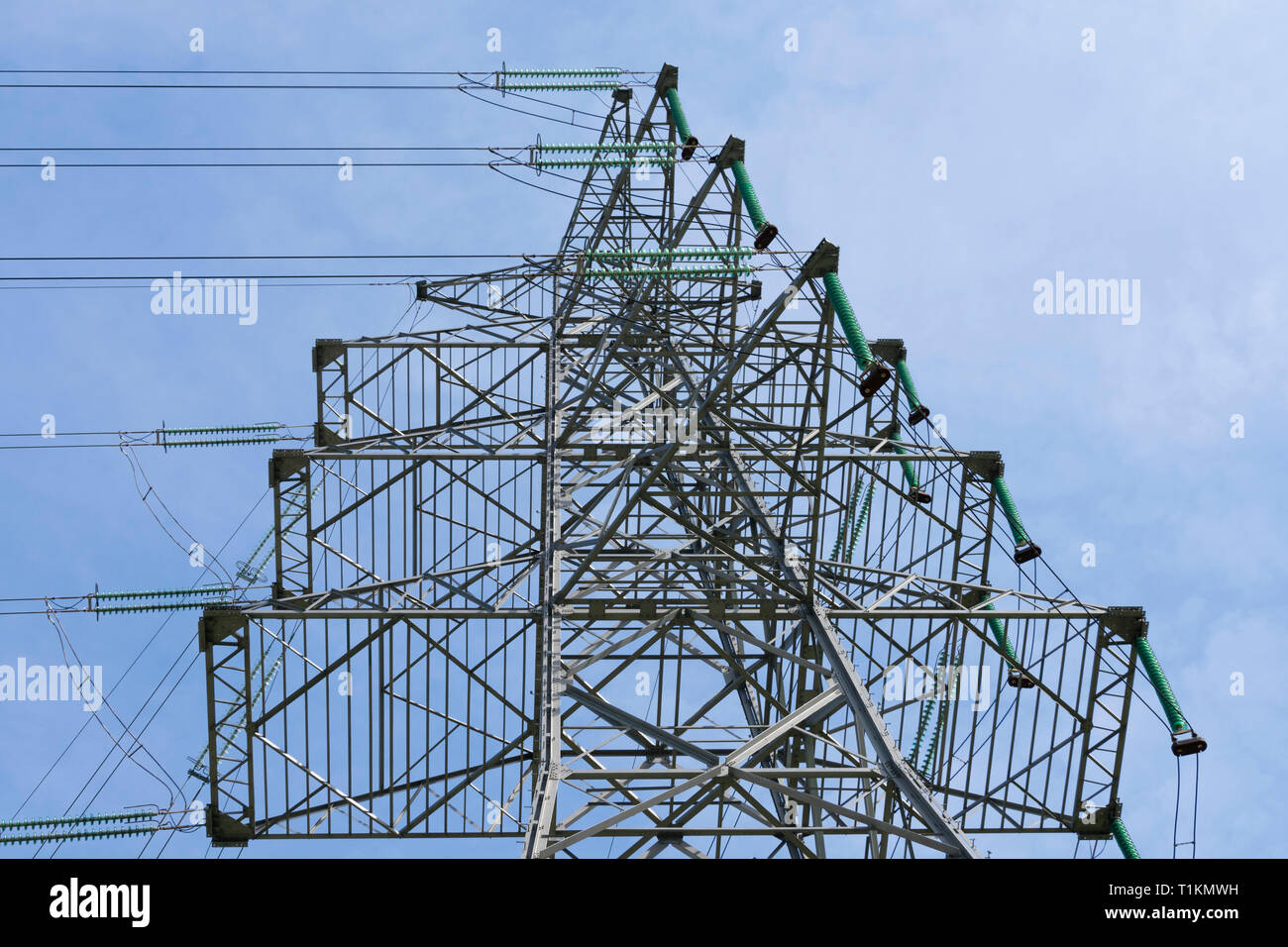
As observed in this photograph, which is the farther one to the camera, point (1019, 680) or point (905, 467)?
point (905, 467)

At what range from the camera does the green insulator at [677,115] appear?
3322cm

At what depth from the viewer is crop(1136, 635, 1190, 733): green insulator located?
22516 mm

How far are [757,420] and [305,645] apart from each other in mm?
9038

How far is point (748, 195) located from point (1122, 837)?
13291mm

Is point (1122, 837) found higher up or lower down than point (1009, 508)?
lower down

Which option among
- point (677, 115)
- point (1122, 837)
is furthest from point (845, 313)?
point (677, 115)

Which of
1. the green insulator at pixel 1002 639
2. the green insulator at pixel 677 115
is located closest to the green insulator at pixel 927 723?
the green insulator at pixel 1002 639

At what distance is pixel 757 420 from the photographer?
1075 inches

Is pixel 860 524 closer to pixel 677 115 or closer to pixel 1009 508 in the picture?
pixel 1009 508

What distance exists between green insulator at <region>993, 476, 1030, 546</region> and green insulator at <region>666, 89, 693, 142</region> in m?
10.9

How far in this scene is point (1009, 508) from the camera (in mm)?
26922

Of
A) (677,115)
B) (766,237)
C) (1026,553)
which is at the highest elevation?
(677,115)
